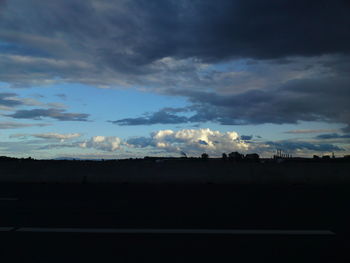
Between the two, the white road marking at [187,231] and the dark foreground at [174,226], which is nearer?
the dark foreground at [174,226]

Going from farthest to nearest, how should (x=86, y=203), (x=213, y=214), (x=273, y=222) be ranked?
1. (x=86, y=203)
2. (x=213, y=214)
3. (x=273, y=222)

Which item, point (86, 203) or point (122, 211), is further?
point (86, 203)

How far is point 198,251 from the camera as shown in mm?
5719

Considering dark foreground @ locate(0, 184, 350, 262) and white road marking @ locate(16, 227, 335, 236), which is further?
white road marking @ locate(16, 227, 335, 236)

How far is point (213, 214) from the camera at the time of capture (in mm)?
8930

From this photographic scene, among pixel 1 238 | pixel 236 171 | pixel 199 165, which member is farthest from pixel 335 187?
pixel 1 238

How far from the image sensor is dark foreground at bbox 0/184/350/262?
5.60 metres

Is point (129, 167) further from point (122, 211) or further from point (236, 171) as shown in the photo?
point (122, 211)

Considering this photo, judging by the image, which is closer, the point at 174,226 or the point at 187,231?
the point at 187,231

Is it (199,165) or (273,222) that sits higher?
(199,165)

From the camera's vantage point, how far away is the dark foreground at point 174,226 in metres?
5.60

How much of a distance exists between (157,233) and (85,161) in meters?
10.8

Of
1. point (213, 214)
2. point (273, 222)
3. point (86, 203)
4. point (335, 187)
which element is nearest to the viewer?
point (273, 222)

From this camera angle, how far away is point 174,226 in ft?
24.6
